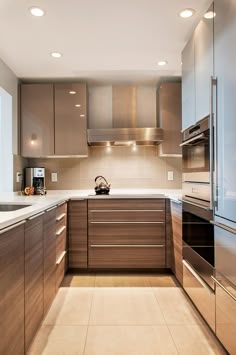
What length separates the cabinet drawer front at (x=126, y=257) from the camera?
2881mm

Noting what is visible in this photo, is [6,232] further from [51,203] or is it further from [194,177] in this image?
[194,177]

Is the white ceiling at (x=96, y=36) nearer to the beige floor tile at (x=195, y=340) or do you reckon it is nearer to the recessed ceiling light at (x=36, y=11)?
the recessed ceiling light at (x=36, y=11)

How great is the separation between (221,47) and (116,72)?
1680mm

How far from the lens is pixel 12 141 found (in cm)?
303

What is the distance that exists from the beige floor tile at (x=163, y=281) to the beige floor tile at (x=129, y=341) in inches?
30.3

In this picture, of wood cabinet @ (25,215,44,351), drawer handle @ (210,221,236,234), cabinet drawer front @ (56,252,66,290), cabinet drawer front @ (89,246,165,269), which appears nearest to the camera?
drawer handle @ (210,221,236,234)

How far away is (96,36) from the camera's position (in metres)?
2.25

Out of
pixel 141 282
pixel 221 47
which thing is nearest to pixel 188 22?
pixel 221 47

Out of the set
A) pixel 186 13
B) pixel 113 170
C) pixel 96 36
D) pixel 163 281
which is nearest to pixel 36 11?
pixel 96 36

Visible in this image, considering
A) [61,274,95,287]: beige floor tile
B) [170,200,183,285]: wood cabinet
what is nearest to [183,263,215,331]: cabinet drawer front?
[170,200,183,285]: wood cabinet

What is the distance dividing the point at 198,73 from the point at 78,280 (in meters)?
2.24

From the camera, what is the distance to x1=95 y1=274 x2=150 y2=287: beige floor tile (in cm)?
263

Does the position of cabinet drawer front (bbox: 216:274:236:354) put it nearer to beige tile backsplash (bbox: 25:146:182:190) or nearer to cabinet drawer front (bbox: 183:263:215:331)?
cabinet drawer front (bbox: 183:263:215:331)

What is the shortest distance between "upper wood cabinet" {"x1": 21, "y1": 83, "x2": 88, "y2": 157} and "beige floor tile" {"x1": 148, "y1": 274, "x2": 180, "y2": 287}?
162 centimetres
